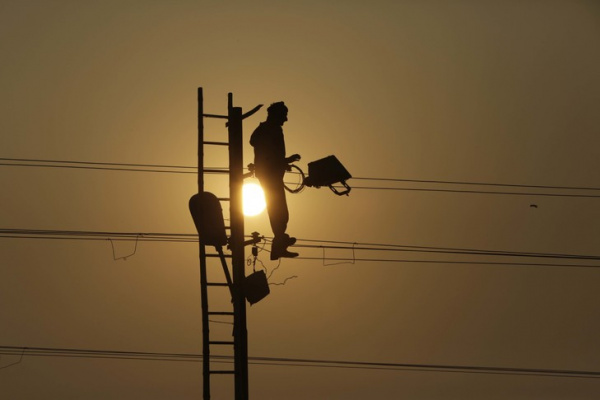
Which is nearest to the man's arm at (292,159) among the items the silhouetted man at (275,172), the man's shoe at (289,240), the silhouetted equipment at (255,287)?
the silhouetted man at (275,172)

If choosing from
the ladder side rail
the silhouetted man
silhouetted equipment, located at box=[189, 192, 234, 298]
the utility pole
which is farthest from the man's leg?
the ladder side rail

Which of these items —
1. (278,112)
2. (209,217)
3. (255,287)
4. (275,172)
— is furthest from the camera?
(278,112)

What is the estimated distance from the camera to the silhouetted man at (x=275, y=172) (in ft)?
33.1

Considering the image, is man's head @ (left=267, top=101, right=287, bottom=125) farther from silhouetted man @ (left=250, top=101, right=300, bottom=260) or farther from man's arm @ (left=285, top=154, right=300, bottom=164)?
man's arm @ (left=285, top=154, right=300, bottom=164)

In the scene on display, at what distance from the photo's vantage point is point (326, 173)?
1004cm

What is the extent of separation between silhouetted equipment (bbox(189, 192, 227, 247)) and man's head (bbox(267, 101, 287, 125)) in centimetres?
140

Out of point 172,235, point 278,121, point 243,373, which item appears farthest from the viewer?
point 172,235

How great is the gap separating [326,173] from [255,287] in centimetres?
179

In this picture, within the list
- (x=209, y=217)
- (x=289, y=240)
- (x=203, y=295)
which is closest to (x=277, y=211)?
(x=289, y=240)

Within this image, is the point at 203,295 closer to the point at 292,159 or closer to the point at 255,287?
the point at 255,287

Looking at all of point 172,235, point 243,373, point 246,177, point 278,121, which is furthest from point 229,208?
point 172,235

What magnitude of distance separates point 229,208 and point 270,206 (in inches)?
22.0

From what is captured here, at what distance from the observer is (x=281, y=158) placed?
399 inches

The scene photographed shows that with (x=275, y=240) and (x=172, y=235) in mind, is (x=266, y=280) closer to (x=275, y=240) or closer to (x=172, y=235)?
(x=275, y=240)
